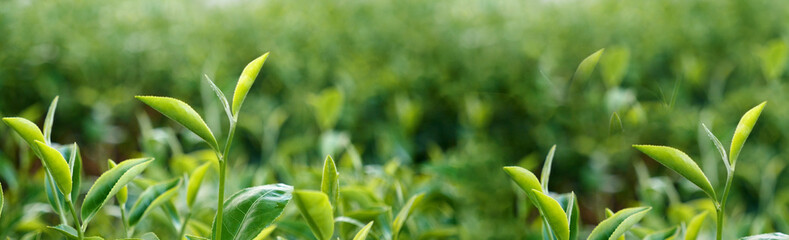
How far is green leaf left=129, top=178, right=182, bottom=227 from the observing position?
72 cm

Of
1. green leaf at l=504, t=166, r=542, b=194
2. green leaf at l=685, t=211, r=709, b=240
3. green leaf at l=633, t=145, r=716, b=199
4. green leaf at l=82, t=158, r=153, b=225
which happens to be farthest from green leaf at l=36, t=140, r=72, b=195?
green leaf at l=685, t=211, r=709, b=240

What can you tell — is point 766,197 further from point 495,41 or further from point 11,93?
point 11,93

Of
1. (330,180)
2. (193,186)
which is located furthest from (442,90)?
(330,180)

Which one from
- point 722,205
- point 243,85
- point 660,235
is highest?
point 243,85

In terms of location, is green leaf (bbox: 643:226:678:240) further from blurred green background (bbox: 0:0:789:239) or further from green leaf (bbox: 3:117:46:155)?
green leaf (bbox: 3:117:46:155)

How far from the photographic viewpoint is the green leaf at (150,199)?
0.72 meters

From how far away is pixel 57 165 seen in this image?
0.59 meters

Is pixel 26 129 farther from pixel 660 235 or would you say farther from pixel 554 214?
pixel 660 235

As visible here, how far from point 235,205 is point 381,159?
3.87 ft

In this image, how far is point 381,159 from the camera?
1.77 m

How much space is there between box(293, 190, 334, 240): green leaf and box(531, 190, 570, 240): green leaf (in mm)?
174

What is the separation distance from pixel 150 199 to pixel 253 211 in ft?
0.72

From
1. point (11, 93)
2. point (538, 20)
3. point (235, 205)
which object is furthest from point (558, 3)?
point (235, 205)

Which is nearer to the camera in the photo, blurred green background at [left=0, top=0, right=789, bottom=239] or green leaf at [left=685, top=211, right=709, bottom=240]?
green leaf at [left=685, top=211, right=709, bottom=240]
